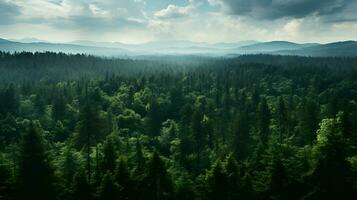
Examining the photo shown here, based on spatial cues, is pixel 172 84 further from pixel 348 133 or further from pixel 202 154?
pixel 348 133

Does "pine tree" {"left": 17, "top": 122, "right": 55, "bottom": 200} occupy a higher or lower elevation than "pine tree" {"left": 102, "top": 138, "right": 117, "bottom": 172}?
higher

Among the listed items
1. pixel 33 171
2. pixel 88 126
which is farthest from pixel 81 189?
pixel 88 126

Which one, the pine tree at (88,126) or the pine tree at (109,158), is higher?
the pine tree at (88,126)

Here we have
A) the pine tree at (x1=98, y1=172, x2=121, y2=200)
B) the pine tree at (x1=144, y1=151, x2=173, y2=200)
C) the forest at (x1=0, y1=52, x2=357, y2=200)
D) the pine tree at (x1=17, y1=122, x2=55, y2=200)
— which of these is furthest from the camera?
the pine tree at (x1=144, y1=151, x2=173, y2=200)

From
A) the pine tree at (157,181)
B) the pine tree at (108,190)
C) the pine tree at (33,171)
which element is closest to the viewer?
the pine tree at (33,171)

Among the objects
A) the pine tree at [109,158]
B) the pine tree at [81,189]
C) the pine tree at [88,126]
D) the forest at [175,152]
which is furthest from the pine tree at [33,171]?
the pine tree at [88,126]

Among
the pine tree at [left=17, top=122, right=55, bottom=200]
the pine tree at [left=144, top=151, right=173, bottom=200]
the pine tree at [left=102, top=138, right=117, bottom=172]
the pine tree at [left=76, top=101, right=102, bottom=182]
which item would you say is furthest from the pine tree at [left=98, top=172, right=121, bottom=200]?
the pine tree at [left=76, top=101, right=102, bottom=182]

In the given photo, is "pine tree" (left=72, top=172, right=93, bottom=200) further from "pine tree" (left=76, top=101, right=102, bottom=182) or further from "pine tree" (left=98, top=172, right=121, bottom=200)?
"pine tree" (left=76, top=101, right=102, bottom=182)

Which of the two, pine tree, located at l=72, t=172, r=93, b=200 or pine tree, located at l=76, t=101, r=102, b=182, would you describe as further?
pine tree, located at l=76, t=101, r=102, b=182

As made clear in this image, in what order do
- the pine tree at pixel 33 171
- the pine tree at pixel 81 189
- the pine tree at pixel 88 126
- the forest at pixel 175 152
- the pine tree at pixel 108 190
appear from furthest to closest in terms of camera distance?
the pine tree at pixel 88 126, the pine tree at pixel 108 190, the pine tree at pixel 81 189, the forest at pixel 175 152, the pine tree at pixel 33 171

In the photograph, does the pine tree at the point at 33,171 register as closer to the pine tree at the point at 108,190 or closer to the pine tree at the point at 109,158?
the pine tree at the point at 108,190

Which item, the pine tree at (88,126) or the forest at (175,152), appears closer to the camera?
the forest at (175,152)
